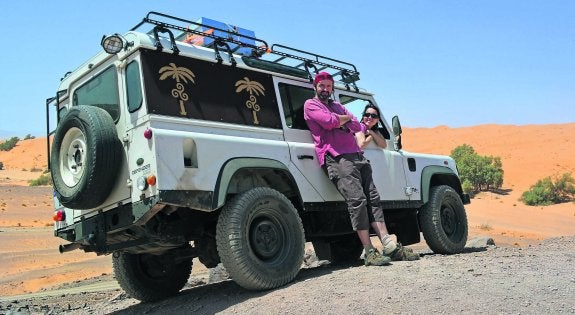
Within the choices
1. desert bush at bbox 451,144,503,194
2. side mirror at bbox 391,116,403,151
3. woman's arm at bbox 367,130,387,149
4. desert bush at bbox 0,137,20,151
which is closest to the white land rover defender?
woman's arm at bbox 367,130,387,149

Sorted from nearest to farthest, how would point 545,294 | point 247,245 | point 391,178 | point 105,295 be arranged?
point 545,294, point 247,245, point 391,178, point 105,295

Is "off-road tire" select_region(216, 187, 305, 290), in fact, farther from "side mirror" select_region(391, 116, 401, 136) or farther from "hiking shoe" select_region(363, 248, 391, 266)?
"side mirror" select_region(391, 116, 401, 136)

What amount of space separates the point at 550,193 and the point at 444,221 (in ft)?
71.5

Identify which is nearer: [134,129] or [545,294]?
[545,294]

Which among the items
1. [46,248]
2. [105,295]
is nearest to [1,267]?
[46,248]

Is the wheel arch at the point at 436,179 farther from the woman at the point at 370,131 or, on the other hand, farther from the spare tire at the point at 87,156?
the spare tire at the point at 87,156

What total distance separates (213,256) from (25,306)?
370 cm

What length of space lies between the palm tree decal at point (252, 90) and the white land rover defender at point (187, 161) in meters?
0.01

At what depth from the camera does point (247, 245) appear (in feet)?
15.6

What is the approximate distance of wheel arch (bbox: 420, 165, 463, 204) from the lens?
24.9ft

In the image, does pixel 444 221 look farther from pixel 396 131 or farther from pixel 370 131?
pixel 370 131

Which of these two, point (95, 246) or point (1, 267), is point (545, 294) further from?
point (1, 267)

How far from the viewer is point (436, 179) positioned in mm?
8180

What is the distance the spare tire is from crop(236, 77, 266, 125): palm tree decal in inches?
53.6
